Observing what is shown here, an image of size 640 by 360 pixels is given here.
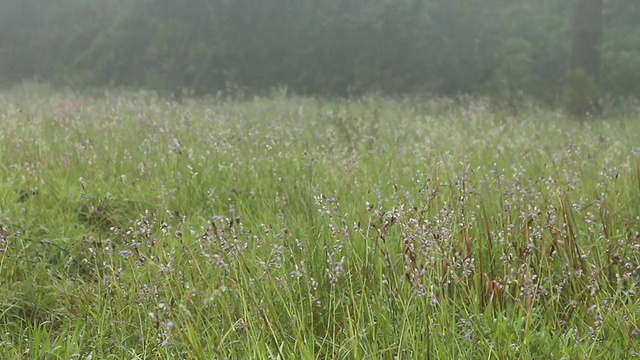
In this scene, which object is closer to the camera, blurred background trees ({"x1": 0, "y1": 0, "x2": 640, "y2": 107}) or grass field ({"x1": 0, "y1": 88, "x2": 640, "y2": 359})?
grass field ({"x1": 0, "y1": 88, "x2": 640, "y2": 359})

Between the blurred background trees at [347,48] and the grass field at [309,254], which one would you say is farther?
the blurred background trees at [347,48]

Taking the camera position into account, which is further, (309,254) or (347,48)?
(347,48)

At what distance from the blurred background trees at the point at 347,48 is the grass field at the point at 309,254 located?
10.6 m

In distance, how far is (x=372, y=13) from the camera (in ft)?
58.7

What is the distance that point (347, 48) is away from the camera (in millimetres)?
18203

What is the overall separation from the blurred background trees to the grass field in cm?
1063

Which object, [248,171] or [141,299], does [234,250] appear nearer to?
[141,299]

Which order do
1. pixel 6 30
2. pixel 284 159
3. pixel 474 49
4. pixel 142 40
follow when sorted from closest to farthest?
pixel 284 159
pixel 474 49
pixel 142 40
pixel 6 30

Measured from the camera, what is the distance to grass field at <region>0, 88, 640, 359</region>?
205cm

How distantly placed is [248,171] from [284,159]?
0.62 meters

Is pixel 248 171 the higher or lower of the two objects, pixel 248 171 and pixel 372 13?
the lower

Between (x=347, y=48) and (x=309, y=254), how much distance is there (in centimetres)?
1617

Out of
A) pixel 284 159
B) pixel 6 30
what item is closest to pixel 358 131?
pixel 284 159

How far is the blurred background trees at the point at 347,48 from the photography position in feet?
53.3
